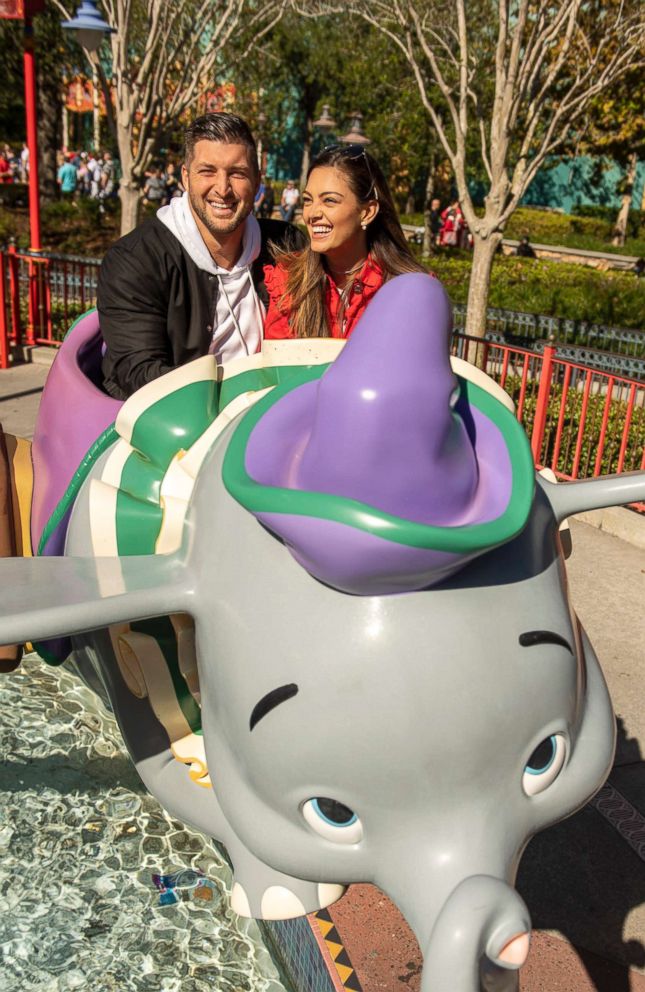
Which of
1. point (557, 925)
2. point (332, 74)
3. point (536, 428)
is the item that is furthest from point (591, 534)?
point (332, 74)

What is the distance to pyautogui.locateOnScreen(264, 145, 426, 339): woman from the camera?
7.91 feet

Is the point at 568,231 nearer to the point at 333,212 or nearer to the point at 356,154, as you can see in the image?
the point at 356,154

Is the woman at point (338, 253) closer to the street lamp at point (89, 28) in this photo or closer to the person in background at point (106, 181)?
the street lamp at point (89, 28)

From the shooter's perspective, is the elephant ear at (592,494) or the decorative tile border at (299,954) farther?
the decorative tile border at (299,954)

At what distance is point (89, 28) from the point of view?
1077cm

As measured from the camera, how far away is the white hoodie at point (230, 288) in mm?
2598

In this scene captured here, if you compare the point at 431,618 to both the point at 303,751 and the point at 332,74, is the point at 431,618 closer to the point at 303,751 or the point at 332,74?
the point at 303,751

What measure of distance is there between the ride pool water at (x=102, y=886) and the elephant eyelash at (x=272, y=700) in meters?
1.68

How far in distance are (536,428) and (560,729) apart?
18.4 ft

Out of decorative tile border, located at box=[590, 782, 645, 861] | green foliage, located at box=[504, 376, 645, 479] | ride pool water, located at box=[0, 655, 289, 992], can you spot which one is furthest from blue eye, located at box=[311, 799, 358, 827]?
green foliage, located at box=[504, 376, 645, 479]

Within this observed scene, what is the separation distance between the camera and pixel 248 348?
8.98 ft

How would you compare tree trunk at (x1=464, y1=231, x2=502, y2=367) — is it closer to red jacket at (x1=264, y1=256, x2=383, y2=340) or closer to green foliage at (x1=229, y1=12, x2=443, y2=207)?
red jacket at (x1=264, y1=256, x2=383, y2=340)

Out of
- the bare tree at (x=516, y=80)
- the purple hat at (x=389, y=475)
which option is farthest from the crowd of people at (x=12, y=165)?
the purple hat at (x=389, y=475)

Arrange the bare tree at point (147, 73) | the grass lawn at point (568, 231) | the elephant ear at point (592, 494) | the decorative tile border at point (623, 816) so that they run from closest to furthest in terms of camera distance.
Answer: the elephant ear at point (592, 494) → the decorative tile border at point (623, 816) → the bare tree at point (147, 73) → the grass lawn at point (568, 231)
